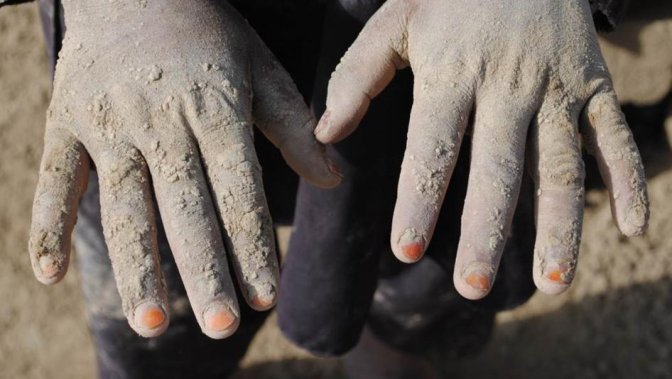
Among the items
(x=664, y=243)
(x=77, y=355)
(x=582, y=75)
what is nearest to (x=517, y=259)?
(x=582, y=75)

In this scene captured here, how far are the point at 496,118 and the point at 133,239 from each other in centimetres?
45

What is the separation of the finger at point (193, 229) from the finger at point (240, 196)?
0.05ft

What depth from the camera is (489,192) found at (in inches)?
39.0

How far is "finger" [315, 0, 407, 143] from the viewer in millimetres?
1047

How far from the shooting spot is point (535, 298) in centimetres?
216

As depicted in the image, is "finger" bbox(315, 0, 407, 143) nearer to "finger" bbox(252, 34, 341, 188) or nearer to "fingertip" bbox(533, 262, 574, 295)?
"finger" bbox(252, 34, 341, 188)

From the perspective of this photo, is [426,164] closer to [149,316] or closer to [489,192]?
[489,192]

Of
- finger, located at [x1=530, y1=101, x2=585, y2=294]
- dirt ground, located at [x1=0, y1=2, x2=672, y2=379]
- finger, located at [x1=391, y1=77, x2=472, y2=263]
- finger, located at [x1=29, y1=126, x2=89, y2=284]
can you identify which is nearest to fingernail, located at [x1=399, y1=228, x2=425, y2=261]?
finger, located at [x1=391, y1=77, x2=472, y2=263]

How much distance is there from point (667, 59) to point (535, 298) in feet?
2.32

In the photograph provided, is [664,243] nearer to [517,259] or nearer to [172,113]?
[517,259]

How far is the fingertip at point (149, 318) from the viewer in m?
0.95

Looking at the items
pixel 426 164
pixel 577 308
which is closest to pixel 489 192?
pixel 426 164

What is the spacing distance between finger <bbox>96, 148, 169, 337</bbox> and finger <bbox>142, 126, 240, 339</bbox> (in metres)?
0.02

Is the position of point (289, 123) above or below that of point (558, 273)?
above
